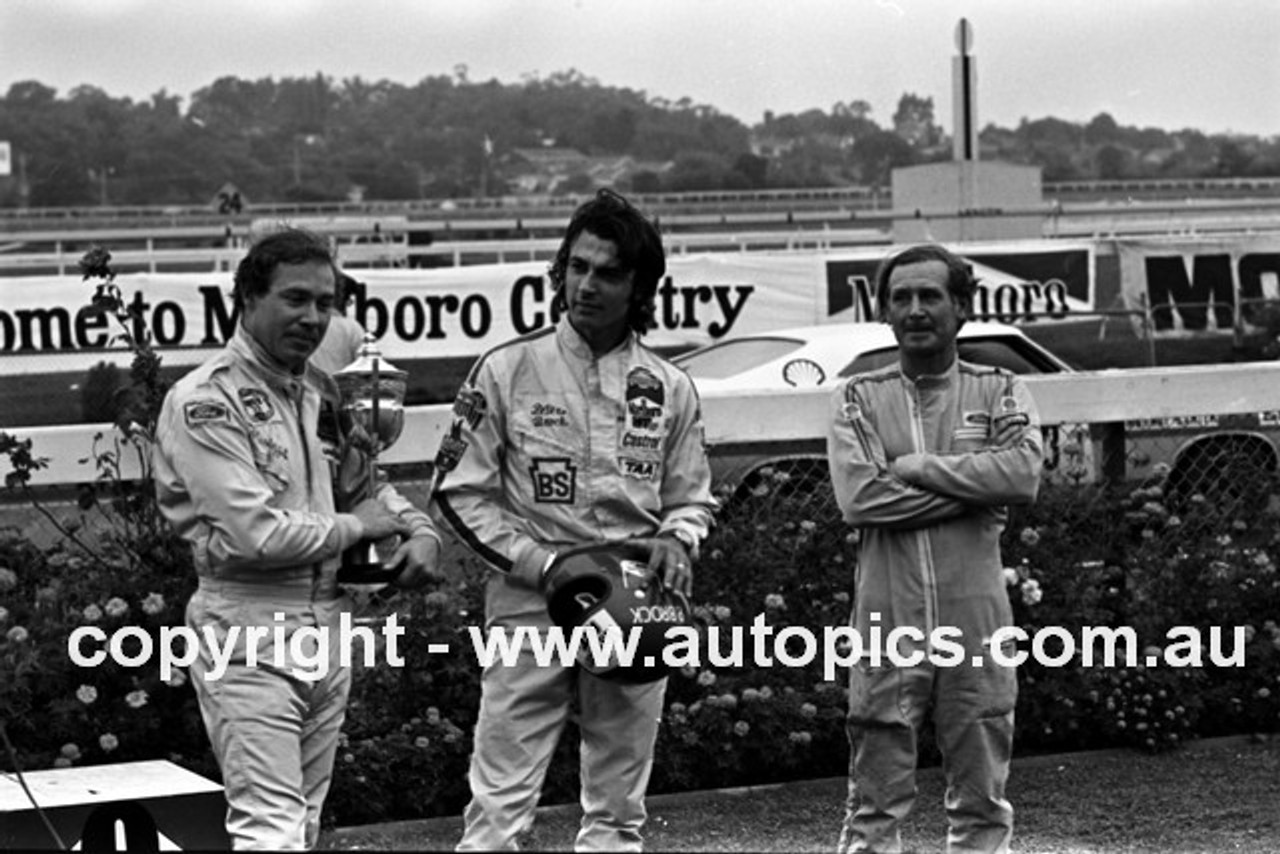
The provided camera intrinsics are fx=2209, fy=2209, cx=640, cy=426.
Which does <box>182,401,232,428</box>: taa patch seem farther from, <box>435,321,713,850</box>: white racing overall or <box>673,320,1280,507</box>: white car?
<box>673,320,1280,507</box>: white car

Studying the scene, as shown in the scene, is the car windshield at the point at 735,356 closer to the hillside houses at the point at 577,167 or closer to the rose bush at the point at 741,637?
the rose bush at the point at 741,637

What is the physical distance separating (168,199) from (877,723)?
60327mm

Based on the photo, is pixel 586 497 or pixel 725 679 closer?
pixel 586 497

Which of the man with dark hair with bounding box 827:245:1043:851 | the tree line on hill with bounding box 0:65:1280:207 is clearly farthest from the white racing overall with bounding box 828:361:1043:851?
the tree line on hill with bounding box 0:65:1280:207

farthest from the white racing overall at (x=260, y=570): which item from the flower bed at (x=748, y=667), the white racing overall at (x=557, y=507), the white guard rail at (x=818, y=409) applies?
the white guard rail at (x=818, y=409)

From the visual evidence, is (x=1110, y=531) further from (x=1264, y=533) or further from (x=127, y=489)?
(x=127, y=489)

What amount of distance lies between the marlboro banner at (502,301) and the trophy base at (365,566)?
10714mm

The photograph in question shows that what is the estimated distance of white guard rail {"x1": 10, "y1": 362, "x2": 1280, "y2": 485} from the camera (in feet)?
24.0

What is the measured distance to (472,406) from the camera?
532 cm

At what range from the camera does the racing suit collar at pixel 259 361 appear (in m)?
5.18

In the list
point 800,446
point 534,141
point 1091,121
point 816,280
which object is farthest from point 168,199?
point 800,446

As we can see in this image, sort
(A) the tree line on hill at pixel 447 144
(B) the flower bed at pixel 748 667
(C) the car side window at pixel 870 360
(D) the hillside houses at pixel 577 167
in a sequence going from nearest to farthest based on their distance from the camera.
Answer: (B) the flower bed at pixel 748 667 < (C) the car side window at pixel 870 360 < (A) the tree line on hill at pixel 447 144 < (D) the hillside houses at pixel 577 167

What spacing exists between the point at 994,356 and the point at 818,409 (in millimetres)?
4117

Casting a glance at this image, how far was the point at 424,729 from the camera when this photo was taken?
279 inches
